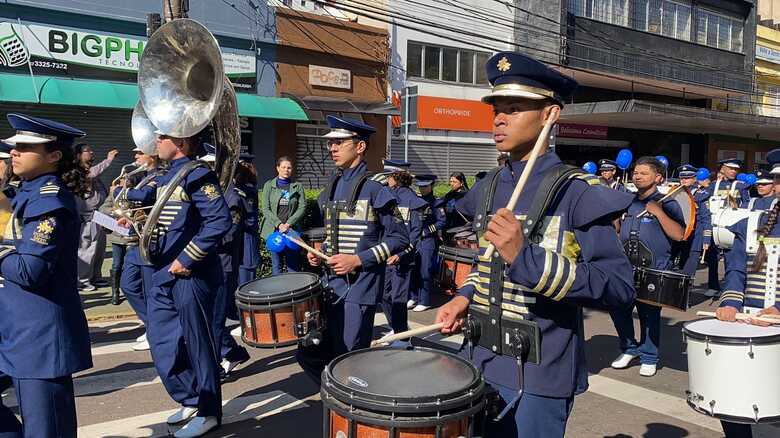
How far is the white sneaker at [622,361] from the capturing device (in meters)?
6.79

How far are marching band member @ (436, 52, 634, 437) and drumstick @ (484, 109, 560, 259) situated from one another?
4 centimetres

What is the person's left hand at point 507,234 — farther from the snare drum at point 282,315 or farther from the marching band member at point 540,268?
the snare drum at point 282,315

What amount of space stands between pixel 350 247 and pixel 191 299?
119 cm

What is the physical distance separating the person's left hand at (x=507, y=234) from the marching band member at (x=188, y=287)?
2810 millimetres

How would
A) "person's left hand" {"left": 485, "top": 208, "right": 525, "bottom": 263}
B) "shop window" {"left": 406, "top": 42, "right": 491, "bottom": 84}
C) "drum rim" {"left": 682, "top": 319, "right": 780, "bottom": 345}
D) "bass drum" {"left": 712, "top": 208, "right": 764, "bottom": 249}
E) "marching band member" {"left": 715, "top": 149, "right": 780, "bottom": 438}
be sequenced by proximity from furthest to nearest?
"shop window" {"left": 406, "top": 42, "right": 491, "bottom": 84} → "bass drum" {"left": 712, "top": 208, "right": 764, "bottom": 249} → "marching band member" {"left": 715, "top": 149, "right": 780, "bottom": 438} → "drum rim" {"left": 682, "top": 319, "right": 780, "bottom": 345} → "person's left hand" {"left": 485, "top": 208, "right": 525, "bottom": 263}

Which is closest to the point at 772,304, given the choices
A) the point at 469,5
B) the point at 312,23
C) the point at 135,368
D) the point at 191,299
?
the point at 191,299

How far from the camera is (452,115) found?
884 inches

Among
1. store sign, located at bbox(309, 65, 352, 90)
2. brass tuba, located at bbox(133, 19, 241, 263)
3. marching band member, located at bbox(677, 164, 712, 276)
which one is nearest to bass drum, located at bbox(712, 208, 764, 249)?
marching band member, located at bbox(677, 164, 712, 276)

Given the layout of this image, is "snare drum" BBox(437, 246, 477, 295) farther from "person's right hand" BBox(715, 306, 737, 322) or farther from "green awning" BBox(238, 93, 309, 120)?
"green awning" BBox(238, 93, 309, 120)

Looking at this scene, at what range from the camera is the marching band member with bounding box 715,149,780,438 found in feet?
14.4

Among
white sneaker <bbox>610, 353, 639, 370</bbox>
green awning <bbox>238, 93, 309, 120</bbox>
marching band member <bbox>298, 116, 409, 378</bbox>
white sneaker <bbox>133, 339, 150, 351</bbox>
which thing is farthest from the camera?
green awning <bbox>238, 93, 309, 120</bbox>

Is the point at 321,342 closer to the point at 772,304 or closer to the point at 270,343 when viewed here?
the point at 270,343

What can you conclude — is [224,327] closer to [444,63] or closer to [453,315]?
[453,315]

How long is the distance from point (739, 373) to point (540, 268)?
1884mm
